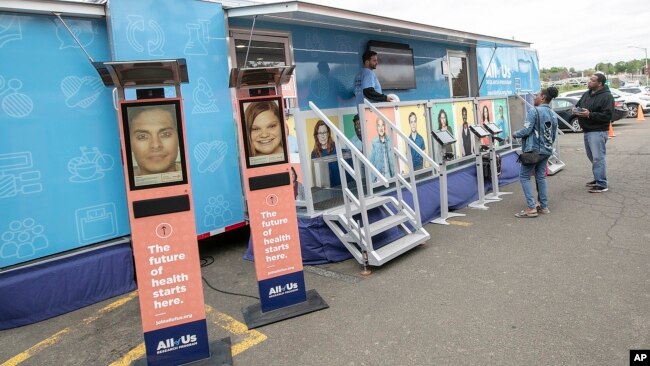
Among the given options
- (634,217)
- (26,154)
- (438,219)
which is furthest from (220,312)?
(634,217)

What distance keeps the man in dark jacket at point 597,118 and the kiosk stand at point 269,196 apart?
5.40 meters

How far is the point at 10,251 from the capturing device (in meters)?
4.06

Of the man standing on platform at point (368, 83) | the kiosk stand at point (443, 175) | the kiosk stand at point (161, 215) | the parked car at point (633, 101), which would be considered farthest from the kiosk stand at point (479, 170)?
the parked car at point (633, 101)

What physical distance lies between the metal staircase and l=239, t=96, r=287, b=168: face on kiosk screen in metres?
0.85

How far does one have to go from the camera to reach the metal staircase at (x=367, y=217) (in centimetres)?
460

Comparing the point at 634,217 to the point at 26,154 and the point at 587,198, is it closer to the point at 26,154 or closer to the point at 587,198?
the point at 587,198

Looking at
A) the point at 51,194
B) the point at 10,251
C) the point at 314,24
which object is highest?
the point at 314,24

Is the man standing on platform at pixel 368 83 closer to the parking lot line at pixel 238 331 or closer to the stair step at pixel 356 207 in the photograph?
the stair step at pixel 356 207

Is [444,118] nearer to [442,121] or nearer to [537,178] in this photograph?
[442,121]

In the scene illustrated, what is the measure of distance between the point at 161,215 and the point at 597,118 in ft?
22.1

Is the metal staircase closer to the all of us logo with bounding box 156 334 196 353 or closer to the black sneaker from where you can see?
the all of us logo with bounding box 156 334 196 353

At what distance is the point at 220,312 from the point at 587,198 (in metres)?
5.84

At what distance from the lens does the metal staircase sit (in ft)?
15.1

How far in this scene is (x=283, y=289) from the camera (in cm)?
387
